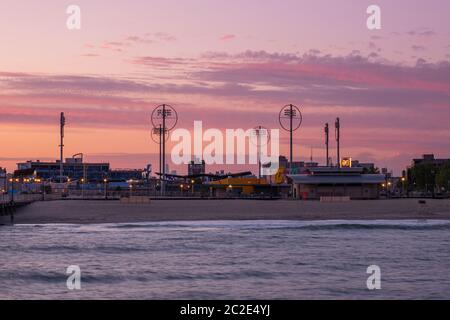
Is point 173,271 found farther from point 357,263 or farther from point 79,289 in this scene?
point 357,263

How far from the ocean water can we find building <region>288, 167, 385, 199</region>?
103062 millimetres

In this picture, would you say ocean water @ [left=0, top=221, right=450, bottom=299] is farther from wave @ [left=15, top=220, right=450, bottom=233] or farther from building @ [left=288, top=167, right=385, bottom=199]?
building @ [left=288, top=167, right=385, bottom=199]

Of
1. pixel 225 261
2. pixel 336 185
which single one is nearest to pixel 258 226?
pixel 225 261

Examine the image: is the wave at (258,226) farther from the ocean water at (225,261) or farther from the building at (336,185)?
the building at (336,185)

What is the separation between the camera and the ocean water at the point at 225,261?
34594 mm

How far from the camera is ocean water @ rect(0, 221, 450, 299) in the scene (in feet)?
113

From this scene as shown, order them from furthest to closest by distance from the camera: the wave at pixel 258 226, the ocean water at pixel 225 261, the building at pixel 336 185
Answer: the building at pixel 336 185 < the wave at pixel 258 226 < the ocean water at pixel 225 261

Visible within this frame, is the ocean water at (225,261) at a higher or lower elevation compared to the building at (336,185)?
lower

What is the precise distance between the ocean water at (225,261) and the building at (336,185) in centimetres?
10306

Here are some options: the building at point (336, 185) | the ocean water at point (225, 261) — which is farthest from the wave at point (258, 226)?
the building at point (336, 185)

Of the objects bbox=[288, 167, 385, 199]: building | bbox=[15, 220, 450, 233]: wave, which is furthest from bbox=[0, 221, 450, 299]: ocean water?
bbox=[288, 167, 385, 199]: building

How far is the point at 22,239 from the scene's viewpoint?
61281 millimetres

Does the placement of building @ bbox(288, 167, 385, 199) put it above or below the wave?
above
